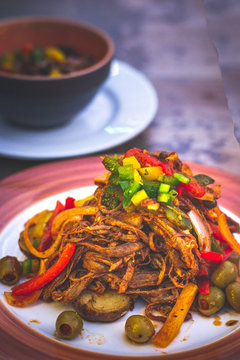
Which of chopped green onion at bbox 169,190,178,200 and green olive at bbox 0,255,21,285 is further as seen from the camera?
green olive at bbox 0,255,21,285

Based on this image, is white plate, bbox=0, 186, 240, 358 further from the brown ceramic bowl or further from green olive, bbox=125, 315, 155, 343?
the brown ceramic bowl

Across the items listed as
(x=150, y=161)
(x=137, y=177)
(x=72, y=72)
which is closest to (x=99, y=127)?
(x=72, y=72)

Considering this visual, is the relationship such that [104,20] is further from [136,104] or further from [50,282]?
[50,282]

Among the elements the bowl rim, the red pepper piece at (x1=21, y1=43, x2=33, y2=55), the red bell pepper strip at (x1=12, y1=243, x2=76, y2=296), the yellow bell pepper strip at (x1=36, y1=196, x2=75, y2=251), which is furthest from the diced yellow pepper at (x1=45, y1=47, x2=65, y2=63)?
the red bell pepper strip at (x1=12, y1=243, x2=76, y2=296)

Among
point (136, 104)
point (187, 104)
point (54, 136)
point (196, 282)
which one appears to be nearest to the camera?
point (196, 282)

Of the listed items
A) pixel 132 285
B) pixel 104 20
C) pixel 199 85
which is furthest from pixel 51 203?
pixel 104 20

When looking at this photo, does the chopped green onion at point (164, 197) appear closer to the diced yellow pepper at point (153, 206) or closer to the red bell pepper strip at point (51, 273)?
the diced yellow pepper at point (153, 206)

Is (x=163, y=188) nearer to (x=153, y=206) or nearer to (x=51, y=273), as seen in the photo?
(x=153, y=206)

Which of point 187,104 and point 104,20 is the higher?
point 104,20

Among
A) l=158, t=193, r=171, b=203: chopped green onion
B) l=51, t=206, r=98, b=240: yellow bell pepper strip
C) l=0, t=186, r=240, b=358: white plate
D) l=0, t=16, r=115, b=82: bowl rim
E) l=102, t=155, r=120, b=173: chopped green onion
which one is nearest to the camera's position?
l=0, t=186, r=240, b=358: white plate
